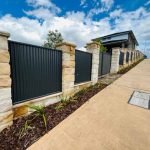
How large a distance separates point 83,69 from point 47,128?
3.64m

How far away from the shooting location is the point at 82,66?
228 inches

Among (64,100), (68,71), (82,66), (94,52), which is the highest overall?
(94,52)

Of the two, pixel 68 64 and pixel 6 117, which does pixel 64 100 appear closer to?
pixel 68 64

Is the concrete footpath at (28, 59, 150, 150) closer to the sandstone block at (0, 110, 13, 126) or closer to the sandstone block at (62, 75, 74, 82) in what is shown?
the sandstone block at (0, 110, 13, 126)

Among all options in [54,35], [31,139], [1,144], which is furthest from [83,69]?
[54,35]

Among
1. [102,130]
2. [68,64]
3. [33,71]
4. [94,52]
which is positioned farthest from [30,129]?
[94,52]

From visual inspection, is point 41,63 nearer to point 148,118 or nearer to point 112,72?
point 148,118

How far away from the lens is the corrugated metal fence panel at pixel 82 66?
5.41 metres

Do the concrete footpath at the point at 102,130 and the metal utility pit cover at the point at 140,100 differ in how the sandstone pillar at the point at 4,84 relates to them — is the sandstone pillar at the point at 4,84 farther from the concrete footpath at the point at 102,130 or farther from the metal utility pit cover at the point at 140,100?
the metal utility pit cover at the point at 140,100

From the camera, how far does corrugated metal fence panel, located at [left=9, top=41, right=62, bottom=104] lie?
3.06 m

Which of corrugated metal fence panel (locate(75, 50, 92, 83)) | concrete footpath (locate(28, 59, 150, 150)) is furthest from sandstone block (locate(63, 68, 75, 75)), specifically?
concrete footpath (locate(28, 59, 150, 150))

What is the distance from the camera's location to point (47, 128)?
287 centimetres

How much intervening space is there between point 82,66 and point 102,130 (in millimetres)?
3577

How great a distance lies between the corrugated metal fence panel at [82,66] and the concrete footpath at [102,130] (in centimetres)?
203
